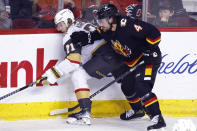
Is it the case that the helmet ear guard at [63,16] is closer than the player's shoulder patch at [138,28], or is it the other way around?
the player's shoulder patch at [138,28]

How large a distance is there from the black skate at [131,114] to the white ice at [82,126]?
4 cm

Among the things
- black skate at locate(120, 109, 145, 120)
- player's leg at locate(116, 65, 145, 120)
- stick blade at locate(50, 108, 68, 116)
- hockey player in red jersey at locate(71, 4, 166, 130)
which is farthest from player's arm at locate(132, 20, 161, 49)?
stick blade at locate(50, 108, 68, 116)

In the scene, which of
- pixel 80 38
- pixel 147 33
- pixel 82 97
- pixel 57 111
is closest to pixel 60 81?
pixel 57 111

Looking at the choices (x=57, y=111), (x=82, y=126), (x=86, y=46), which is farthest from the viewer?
(x=57, y=111)

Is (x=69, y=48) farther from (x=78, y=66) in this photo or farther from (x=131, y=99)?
(x=131, y=99)

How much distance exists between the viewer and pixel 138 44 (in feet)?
13.2

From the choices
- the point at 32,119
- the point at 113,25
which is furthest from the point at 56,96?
the point at 113,25

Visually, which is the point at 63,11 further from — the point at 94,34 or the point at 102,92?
the point at 102,92

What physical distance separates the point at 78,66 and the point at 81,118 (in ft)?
1.46

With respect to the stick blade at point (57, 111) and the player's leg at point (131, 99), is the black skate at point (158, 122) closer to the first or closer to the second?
the player's leg at point (131, 99)

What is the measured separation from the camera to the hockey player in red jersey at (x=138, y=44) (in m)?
3.93

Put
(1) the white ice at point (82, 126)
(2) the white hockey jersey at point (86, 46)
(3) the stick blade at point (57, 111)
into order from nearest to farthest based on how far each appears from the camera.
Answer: (1) the white ice at point (82, 126)
(2) the white hockey jersey at point (86, 46)
(3) the stick blade at point (57, 111)

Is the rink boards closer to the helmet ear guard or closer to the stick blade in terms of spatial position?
the stick blade

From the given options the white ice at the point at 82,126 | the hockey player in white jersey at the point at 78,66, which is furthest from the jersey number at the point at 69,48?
the white ice at the point at 82,126
